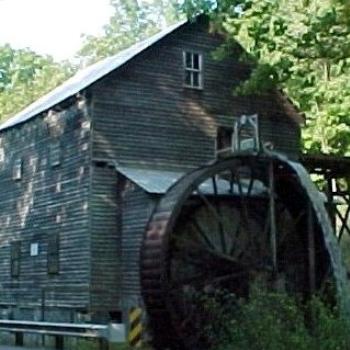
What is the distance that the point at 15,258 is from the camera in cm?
3072

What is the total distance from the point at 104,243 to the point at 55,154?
391 centimetres

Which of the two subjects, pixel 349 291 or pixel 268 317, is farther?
pixel 349 291

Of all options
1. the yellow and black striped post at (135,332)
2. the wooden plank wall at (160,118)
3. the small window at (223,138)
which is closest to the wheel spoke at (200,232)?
the wooden plank wall at (160,118)

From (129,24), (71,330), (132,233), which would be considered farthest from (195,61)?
(129,24)

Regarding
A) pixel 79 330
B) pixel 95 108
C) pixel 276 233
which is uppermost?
pixel 95 108

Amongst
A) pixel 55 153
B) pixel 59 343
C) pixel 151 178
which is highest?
pixel 55 153

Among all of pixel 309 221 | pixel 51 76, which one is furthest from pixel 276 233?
pixel 51 76

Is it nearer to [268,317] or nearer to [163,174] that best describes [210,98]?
[163,174]

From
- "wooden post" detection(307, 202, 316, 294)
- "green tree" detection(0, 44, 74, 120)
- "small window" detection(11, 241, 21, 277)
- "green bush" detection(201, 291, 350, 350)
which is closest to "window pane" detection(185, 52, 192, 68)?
"wooden post" detection(307, 202, 316, 294)

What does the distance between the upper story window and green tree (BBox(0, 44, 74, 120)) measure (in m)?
29.2

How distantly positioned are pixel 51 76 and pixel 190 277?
43603mm

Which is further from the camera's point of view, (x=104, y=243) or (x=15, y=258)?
(x=15, y=258)

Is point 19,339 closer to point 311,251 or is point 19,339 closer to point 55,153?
point 311,251

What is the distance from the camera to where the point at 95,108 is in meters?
26.8
